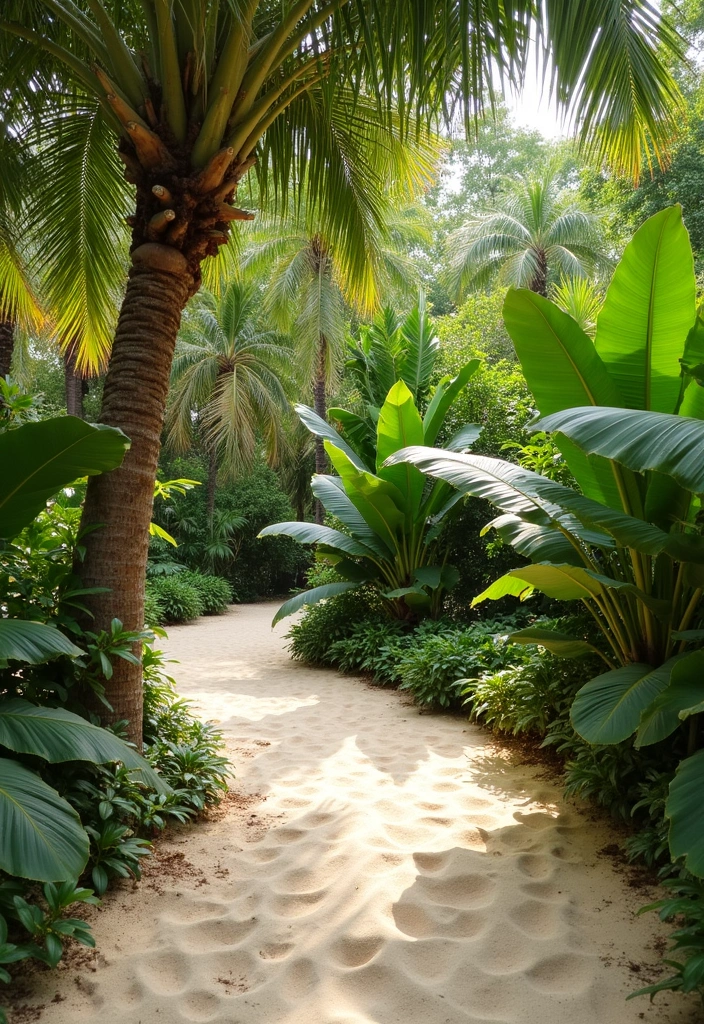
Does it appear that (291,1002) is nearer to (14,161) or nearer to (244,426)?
(14,161)

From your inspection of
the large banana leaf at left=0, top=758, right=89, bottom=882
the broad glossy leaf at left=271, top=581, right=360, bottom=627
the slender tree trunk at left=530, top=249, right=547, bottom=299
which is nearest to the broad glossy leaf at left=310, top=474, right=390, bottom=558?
the broad glossy leaf at left=271, top=581, right=360, bottom=627

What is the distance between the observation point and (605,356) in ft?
12.0

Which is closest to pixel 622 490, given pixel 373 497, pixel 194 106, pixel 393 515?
pixel 194 106

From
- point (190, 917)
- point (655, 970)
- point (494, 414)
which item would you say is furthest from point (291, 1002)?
point (494, 414)

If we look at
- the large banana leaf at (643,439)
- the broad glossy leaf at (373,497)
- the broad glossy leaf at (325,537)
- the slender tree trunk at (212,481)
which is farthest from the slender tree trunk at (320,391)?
the large banana leaf at (643,439)

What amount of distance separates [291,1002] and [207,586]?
1466 centimetres

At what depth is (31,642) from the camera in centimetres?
253

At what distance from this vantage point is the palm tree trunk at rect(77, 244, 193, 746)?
3357mm

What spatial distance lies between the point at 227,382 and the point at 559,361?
16.2 m

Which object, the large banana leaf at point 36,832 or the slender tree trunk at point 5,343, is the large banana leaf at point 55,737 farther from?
the slender tree trunk at point 5,343

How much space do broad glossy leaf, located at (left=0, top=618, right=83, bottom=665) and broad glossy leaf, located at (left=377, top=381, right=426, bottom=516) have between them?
4.97m

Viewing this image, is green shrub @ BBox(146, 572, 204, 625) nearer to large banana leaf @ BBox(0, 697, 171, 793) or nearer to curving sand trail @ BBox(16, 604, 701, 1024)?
curving sand trail @ BBox(16, 604, 701, 1024)

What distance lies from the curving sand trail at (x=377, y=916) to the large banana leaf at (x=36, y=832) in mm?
465

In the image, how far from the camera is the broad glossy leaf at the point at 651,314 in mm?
3359
